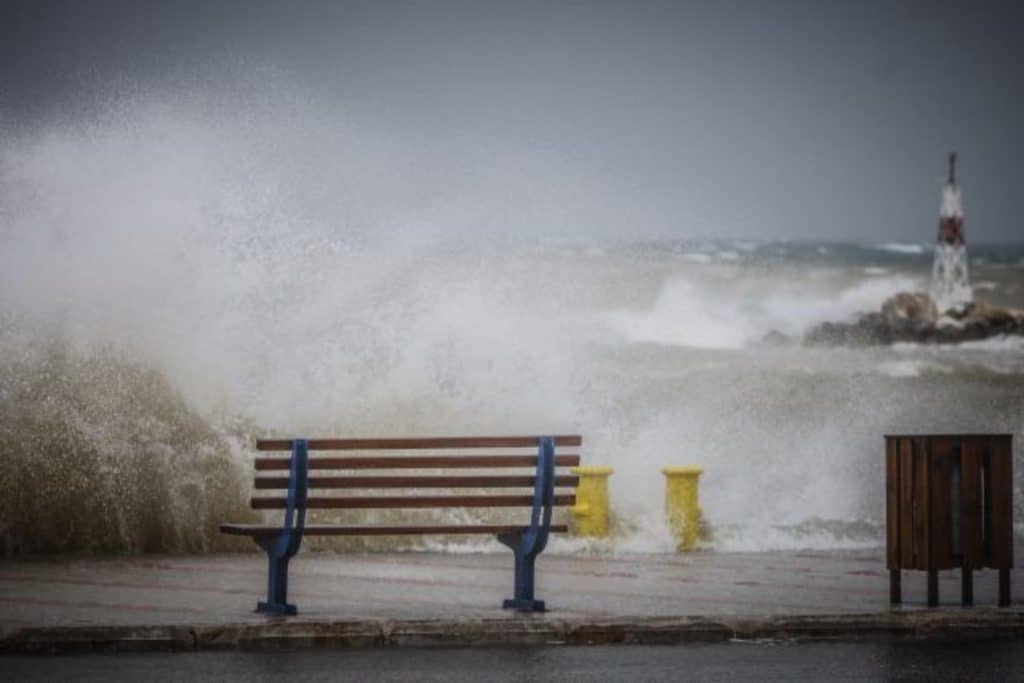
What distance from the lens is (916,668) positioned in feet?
26.4

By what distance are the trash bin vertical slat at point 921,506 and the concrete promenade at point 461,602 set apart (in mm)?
326

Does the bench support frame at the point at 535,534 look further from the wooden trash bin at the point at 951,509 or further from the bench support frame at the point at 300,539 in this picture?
the wooden trash bin at the point at 951,509

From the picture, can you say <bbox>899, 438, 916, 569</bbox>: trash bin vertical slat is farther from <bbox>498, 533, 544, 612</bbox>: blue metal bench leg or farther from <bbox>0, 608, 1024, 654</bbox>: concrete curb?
<bbox>498, 533, 544, 612</bbox>: blue metal bench leg

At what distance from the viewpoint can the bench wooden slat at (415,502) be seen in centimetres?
975

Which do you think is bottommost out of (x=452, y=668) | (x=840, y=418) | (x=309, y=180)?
(x=452, y=668)

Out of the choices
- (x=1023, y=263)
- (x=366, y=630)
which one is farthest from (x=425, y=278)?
(x=1023, y=263)

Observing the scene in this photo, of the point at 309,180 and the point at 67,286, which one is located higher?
the point at 309,180

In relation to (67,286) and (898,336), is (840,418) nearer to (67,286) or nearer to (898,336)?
(898,336)

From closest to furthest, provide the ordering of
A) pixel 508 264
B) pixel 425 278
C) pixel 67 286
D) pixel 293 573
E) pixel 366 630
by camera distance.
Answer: pixel 366 630 < pixel 293 573 < pixel 67 286 < pixel 425 278 < pixel 508 264

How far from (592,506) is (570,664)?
5.23 m

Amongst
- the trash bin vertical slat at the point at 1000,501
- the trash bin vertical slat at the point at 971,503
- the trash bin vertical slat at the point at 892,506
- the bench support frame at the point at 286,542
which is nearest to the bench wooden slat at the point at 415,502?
the bench support frame at the point at 286,542

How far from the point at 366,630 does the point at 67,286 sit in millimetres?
8026

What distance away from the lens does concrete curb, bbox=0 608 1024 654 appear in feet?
28.0

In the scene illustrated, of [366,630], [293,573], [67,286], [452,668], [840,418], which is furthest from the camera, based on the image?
[840,418]
